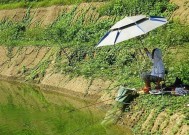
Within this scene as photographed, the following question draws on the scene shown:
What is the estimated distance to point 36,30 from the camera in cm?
3312

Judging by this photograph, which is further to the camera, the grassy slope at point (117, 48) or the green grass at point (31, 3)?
the green grass at point (31, 3)

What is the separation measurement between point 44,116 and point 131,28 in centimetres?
795

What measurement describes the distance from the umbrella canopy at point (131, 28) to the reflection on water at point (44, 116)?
11.5 ft

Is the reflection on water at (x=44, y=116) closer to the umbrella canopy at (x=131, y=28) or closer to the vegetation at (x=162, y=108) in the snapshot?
the vegetation at (x=162, y=108)

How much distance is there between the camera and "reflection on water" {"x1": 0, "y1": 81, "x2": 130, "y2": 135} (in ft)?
56.3

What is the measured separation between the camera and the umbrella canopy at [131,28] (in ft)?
45.9

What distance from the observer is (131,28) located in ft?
46.5

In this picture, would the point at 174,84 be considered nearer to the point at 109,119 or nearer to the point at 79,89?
the point at 109,119

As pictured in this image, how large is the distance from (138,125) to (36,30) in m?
20.0

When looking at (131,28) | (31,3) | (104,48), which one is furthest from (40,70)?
(131,28)

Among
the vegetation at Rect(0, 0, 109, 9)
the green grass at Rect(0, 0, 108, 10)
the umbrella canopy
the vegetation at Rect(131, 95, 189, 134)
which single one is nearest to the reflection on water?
the vegetation at Rect(131, 95, 189, 134)

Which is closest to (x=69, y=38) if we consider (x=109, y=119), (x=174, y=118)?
(x=109, y=119)

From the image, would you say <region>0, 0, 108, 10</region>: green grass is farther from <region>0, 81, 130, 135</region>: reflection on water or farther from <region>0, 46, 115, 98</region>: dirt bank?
<region>0, 81, 130, 135</region>: reflection on water

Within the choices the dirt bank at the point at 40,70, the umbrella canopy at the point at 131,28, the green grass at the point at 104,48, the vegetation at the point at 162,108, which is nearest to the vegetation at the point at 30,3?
the green grass at the point at 104,48
